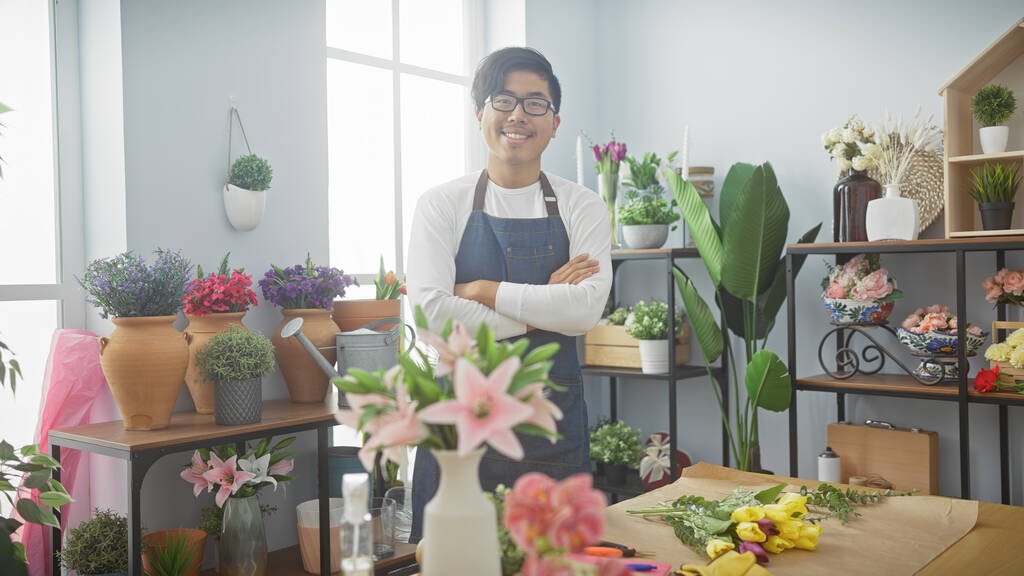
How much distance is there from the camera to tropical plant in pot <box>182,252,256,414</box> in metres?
2.70

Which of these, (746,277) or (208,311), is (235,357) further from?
(746,277)

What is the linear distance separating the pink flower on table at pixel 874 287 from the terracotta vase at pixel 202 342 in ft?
7.15

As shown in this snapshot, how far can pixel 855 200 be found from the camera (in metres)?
3.23

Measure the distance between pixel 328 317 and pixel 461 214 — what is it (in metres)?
0.96

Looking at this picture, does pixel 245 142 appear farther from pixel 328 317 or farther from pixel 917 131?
pixel 917 131

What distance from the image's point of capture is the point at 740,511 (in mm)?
1562

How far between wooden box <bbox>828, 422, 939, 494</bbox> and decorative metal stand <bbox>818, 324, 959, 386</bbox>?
0.75ft

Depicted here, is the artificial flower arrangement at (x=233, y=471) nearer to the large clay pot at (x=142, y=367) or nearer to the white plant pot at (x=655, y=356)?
the large clay pot at (x=142, y=367)

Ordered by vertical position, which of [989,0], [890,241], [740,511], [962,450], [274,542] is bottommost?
[274,542]

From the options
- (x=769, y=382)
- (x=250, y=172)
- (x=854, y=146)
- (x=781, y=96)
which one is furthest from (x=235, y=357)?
(x=781, y=96)

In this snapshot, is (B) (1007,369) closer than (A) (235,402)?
No

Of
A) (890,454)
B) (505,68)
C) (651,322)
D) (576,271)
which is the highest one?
(505,68)

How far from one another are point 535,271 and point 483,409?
52.3 inches

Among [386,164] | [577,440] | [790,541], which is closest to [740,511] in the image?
[790,541]
